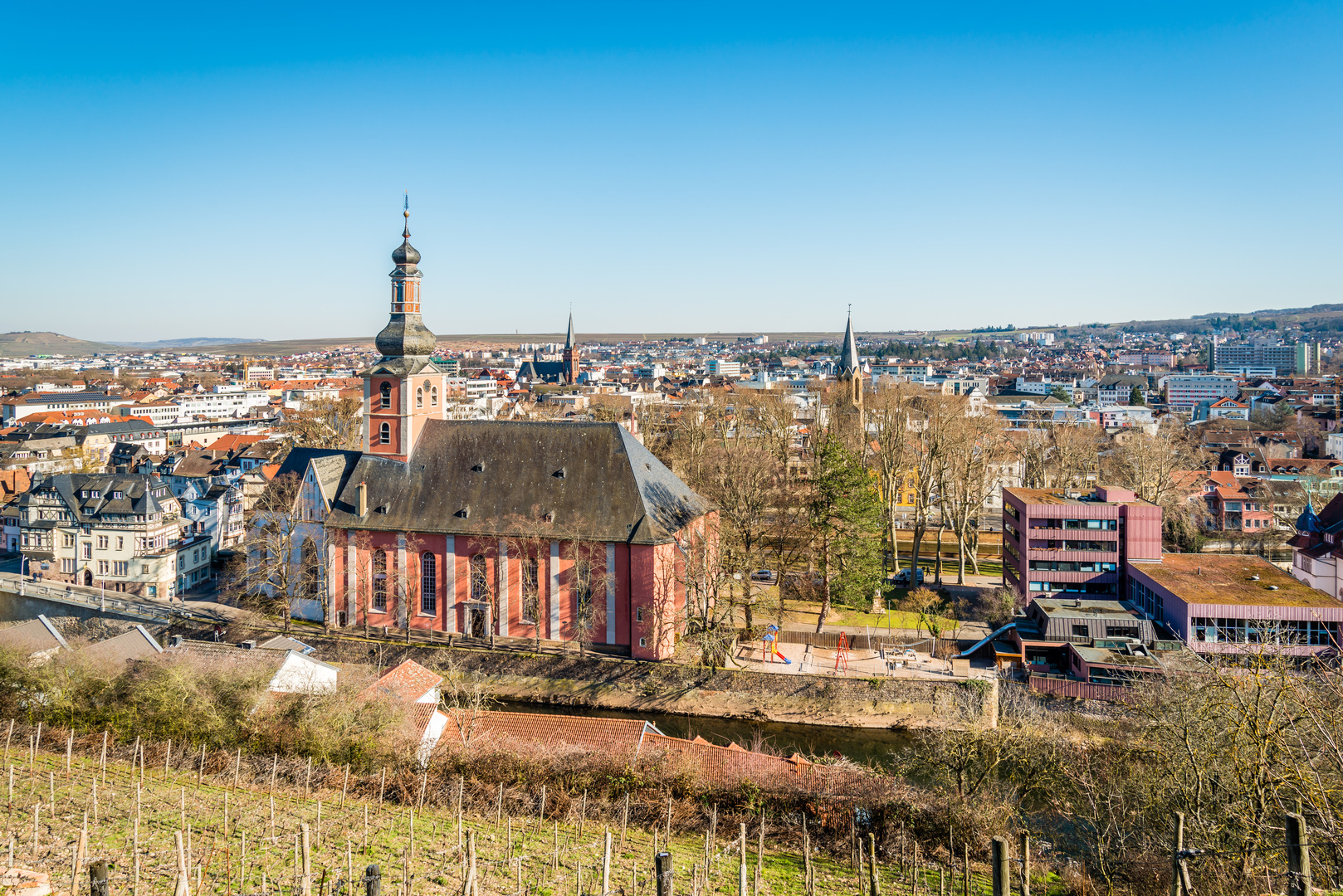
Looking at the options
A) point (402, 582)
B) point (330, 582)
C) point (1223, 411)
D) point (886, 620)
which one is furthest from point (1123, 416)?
point (330, 582)

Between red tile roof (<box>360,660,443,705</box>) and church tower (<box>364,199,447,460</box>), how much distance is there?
1300 cm

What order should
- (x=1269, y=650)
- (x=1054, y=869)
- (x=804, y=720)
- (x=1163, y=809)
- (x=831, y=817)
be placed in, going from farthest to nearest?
(x=804, y=720) → (x=1269, y=650) → (x=831, y=817) → (x=1054, y=869) → (x=1163, y=809)

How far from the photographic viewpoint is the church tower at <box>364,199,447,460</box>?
3988 centimetres

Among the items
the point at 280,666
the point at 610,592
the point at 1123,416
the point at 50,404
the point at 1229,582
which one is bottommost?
the point at 280,666

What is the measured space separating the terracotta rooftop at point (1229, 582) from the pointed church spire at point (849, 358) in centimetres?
3699

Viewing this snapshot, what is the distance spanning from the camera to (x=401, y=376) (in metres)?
39.7

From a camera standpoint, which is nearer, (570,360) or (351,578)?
(351,578)

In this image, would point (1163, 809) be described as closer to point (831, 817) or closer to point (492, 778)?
point (831, 817)

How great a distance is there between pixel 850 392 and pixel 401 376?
39.5 metres

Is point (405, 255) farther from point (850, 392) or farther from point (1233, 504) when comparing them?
point (1233, 504)

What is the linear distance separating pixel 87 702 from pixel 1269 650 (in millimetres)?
31299

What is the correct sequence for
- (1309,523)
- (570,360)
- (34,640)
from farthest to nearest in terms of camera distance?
(570,360) → (1309,523) → (34,640)

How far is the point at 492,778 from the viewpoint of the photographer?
22.6 metres

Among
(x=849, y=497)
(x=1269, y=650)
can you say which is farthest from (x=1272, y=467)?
(x=1269, y=650)
